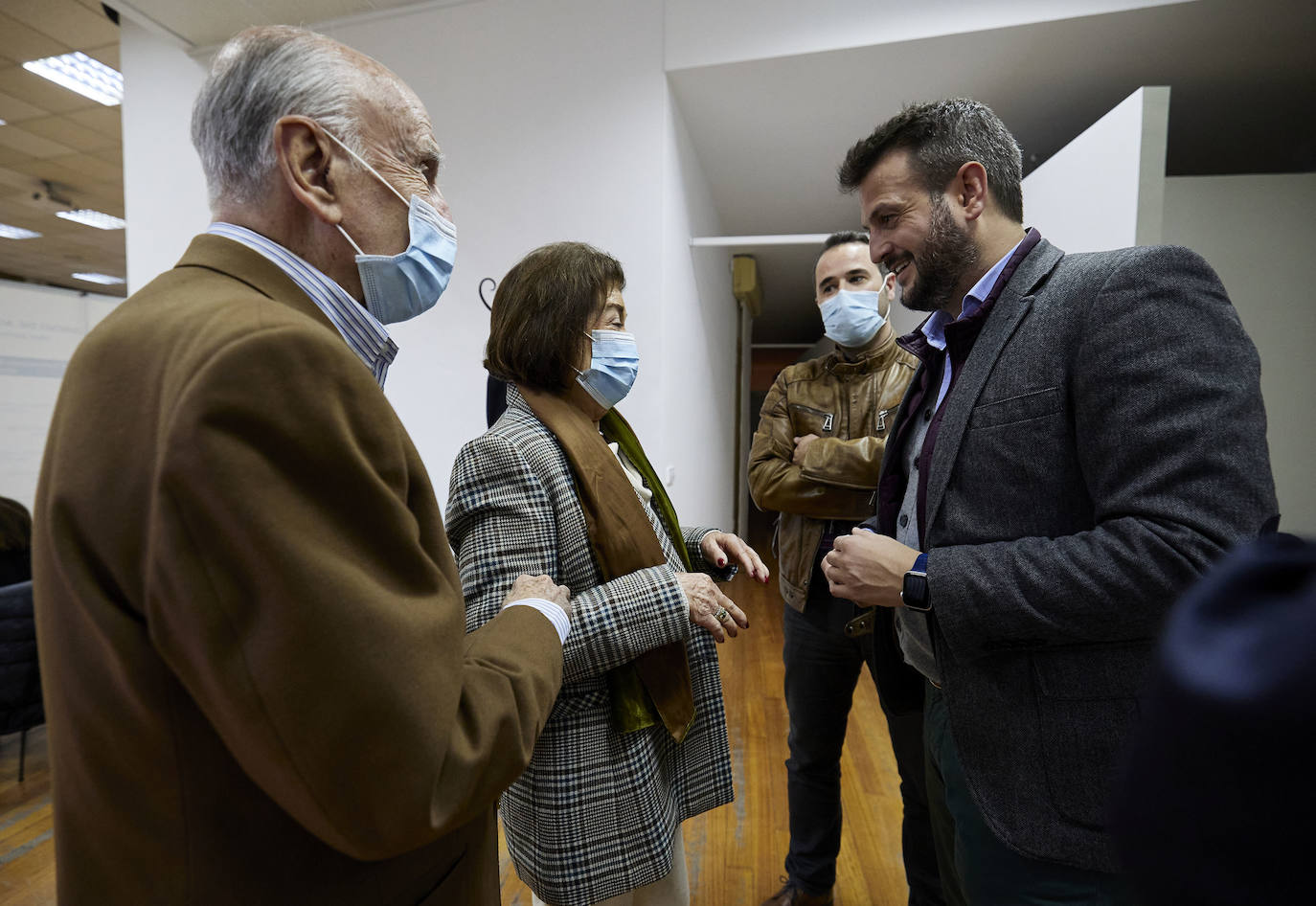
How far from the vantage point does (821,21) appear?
2.54 m

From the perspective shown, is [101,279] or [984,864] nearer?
[984,864]

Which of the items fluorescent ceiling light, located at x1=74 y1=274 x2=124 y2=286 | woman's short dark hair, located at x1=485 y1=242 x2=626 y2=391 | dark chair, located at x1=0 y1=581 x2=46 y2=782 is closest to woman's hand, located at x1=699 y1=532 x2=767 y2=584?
woman's short dark hair, located at x1=485 y1=242 x2=626 y2=391

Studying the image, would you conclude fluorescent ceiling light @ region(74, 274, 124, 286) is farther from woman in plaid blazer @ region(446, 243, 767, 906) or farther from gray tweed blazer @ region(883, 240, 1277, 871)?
gray tweed blazer @ region(883, 240, 1277, 871)

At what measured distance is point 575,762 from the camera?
108cm

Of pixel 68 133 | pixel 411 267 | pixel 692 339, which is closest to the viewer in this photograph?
pixel 411 267

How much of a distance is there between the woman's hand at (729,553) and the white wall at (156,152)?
10.6 feet

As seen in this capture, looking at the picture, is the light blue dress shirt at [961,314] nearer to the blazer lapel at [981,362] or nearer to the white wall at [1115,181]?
the blazer lapel at [981,362]

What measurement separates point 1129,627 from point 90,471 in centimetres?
113

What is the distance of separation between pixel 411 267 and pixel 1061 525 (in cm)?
96

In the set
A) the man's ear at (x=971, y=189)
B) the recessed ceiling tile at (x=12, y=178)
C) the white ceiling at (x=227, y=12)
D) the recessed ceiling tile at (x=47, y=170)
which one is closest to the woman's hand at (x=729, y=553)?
the man's ear at (x=971, y=189)

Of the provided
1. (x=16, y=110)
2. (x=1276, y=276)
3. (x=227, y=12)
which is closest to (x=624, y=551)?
(x=1276, y=276)

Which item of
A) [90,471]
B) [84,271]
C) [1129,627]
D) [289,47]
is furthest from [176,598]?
[84,271]

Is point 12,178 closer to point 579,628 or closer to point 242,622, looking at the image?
point 579,628

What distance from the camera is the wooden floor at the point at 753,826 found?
187cm
